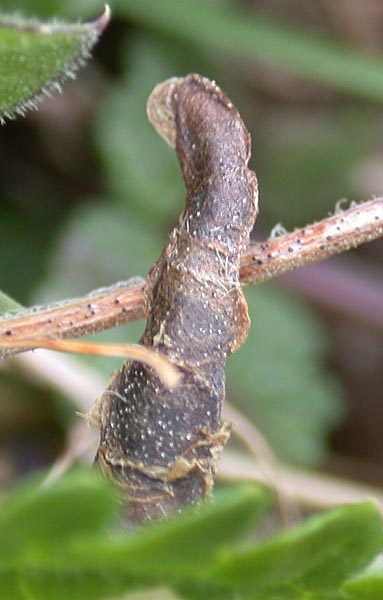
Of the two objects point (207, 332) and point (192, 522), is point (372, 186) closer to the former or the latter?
point (207, 332)

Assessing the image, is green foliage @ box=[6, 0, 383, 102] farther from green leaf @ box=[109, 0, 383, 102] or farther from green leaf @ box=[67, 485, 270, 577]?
green leaf @ box=[67, 485, 270, 577]

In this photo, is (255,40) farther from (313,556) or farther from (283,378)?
(313,556)

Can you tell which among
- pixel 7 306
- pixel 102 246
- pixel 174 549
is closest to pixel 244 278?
pixel 7 306

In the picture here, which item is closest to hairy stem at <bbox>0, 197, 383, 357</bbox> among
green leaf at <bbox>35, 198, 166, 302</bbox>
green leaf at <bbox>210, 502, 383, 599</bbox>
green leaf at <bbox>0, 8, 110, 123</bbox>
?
green leaf at <bbox>0, 8, 110, 123</bbox>

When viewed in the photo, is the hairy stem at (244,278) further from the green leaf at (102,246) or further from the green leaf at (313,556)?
the green leaf at (102,246)

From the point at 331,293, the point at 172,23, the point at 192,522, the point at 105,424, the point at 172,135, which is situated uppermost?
the point at 172,23

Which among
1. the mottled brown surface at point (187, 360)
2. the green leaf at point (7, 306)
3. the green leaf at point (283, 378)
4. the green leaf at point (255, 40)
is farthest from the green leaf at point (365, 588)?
the green leaf at point (255, 40)

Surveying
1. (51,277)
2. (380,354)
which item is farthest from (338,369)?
(51,277)
